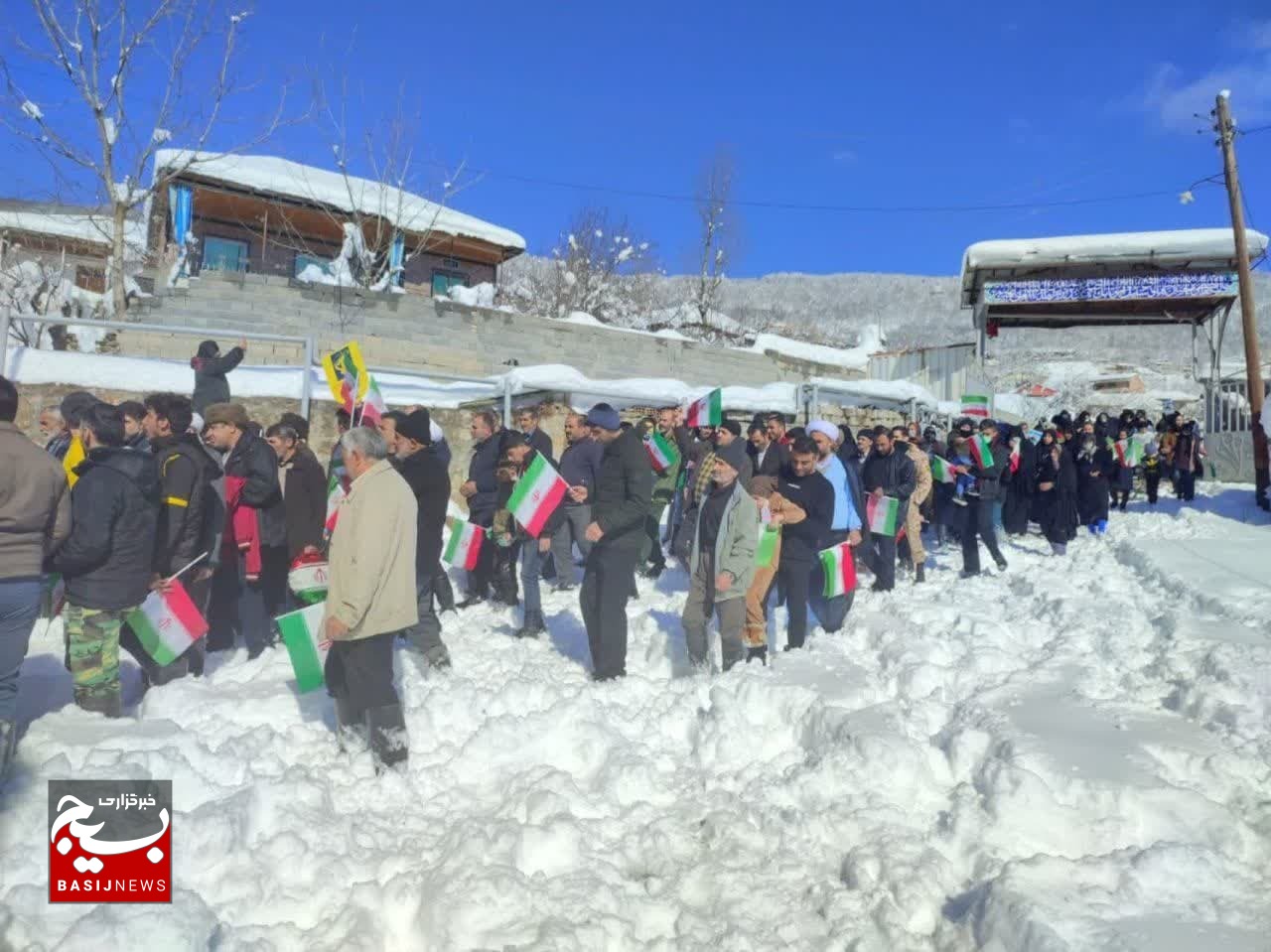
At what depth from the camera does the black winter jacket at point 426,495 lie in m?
5.83

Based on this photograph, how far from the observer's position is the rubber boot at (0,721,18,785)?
147 inches

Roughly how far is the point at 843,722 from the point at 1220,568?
6.83 m

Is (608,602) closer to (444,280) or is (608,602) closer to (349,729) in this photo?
(349,729)

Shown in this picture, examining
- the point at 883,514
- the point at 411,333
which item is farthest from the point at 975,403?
the point at 883,514

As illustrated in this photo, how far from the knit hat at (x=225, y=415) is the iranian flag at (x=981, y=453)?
7.64 m

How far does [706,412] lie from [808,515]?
12.7 ft

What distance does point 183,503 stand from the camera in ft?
17.0

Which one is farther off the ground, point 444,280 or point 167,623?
point 444,280

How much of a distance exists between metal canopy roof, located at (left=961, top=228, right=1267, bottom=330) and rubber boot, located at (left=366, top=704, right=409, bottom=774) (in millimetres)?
25018

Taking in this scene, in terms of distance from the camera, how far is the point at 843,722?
181 inches

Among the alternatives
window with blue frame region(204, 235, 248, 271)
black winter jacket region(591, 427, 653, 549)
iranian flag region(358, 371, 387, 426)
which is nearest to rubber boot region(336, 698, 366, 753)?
black winter jacket region(591, 427, 653, 549)

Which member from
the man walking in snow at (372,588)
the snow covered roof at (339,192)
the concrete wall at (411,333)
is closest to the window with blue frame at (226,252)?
the snow covered roof at (339,192)

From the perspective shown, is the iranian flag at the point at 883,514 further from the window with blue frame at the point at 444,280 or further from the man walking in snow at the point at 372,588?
the window with blue frame at the point at 444,280

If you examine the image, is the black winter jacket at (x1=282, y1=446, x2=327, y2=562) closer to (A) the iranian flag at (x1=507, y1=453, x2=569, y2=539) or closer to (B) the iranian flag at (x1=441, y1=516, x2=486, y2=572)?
(A) the iranian flag at (x1=507, y1=453, x2=569, y2=539)
